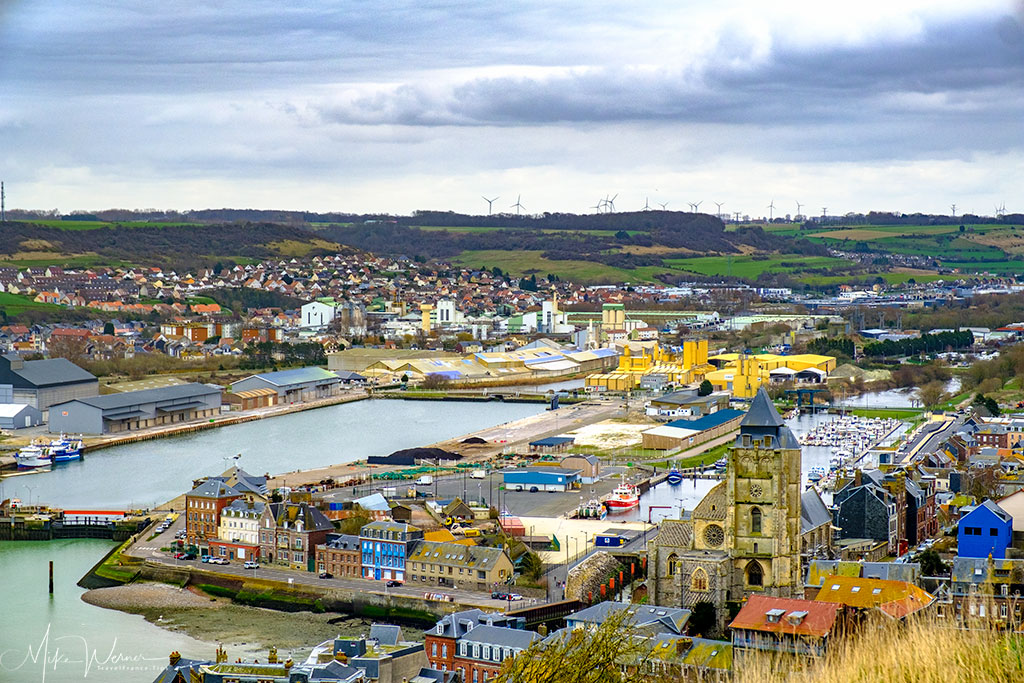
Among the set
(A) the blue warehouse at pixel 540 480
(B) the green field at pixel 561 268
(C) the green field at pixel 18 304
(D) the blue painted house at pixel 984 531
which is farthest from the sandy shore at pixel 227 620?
(B) the green field at pixel 561 268

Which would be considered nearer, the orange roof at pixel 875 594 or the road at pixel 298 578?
the orange roof at pixel 875 594

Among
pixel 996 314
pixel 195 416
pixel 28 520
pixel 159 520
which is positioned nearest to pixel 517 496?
pixel 159 520

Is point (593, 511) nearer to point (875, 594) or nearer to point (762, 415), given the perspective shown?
point (762, 415)

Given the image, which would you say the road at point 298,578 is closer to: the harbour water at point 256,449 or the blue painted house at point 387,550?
the blue painted house at point 387,550

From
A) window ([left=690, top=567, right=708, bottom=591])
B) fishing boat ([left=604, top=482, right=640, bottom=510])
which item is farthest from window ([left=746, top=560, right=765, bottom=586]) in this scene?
fishing boat ([left=604, top=482, right=640, bottom=510])

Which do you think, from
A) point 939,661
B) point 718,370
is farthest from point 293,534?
point 718,370

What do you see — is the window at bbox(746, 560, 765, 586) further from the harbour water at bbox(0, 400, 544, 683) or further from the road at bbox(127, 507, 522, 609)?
the harbour water at bbox(0, 400, 544, 683)
